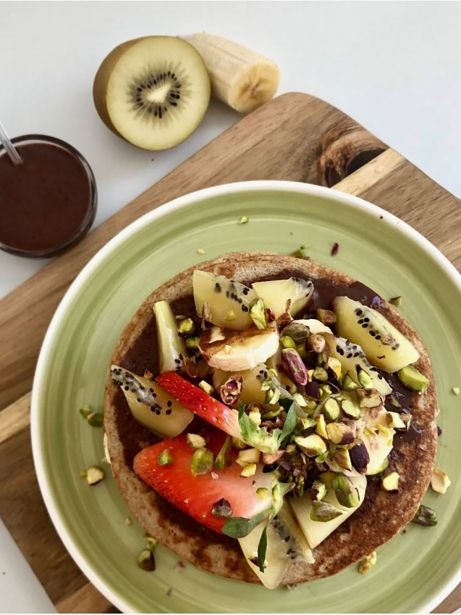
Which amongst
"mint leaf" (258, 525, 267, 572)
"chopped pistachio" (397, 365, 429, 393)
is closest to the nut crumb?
"chopped pistachio" (397, 365, 429, 393)

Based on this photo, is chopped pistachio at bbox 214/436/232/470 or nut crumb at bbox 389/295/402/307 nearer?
chopped pistachio at bbox 214/436/232/470

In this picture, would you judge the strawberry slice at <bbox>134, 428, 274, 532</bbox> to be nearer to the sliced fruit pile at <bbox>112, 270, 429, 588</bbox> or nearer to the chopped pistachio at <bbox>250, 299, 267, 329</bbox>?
the sliced fruit pile at <bbox>112, 270, 429, 588</bbox>

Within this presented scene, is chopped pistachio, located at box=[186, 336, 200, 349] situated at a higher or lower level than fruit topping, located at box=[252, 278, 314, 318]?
lower

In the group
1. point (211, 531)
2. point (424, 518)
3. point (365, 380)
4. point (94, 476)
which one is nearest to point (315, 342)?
point (365, 380)

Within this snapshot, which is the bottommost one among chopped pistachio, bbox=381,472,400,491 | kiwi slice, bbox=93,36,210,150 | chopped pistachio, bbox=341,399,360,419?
chopped pistachio, bbox=381,472,400,491

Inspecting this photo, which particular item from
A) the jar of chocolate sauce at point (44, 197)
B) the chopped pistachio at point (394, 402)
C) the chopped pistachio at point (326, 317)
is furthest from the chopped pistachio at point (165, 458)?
the jar of chocolate sauce at point (44, 197)
